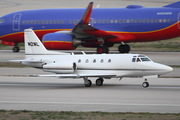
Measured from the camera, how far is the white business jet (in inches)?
870

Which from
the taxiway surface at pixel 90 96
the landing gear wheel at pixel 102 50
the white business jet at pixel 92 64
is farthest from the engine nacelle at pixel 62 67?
the landing gear wheel at pixel 102 50

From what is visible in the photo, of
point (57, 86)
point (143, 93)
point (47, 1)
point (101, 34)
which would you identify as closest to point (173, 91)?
point (143, 93)

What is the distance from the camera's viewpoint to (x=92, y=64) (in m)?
23.5

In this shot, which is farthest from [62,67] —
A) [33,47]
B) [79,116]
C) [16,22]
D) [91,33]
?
[16,22]

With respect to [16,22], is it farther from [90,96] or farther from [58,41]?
[90,96]

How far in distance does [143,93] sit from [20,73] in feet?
43.8

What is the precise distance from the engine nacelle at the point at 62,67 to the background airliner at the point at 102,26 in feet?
53.8

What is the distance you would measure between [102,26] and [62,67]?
20834mm

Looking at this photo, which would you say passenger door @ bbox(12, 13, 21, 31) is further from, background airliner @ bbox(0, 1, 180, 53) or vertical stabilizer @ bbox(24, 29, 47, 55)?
vertical stabilizer @ bbox(24, 29, 47, 55)

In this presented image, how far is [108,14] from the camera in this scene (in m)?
43.7

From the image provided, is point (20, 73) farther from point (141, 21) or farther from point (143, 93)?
point (141, 21)

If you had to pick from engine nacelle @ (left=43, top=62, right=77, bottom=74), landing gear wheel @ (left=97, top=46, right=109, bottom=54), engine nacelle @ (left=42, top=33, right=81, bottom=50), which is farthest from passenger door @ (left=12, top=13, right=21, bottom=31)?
engine nacelle @ (left=43, top=62, right=77, bottom=74)

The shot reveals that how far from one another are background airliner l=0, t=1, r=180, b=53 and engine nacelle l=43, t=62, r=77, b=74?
53.8 feet

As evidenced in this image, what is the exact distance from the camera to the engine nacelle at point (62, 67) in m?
23.5
